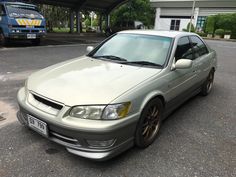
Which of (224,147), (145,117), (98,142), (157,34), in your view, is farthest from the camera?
(157,34)

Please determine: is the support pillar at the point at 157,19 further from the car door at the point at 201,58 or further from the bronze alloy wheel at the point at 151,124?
the bronze alloy wheel at the point at 151,124

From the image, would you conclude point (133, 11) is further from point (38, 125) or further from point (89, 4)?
point (38, 125)

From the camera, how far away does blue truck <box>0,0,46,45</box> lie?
9562mm

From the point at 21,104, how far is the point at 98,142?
1.11m

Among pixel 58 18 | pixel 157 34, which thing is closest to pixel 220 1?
pixel 58 18

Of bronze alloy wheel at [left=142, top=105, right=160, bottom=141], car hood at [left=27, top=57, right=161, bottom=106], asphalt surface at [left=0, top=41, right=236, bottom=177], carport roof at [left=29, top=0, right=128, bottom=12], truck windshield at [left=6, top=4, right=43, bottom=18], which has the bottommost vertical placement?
asphalt surface at [left=0, top=41, right=236, bottom=177]

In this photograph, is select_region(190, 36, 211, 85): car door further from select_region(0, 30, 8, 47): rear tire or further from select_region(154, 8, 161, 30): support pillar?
select_region(154, 8, 161, 30): support pillar

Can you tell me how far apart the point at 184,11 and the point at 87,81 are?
36.9m

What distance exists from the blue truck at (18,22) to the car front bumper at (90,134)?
880 cm

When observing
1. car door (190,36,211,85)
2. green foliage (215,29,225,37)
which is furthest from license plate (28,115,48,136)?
green foliage (215,29,225,37)

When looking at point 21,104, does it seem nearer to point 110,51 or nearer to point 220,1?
point 110,51

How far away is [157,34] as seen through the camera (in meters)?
3.39

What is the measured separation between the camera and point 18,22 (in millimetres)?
9680

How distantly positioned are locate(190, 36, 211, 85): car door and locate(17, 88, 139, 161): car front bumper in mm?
2206
